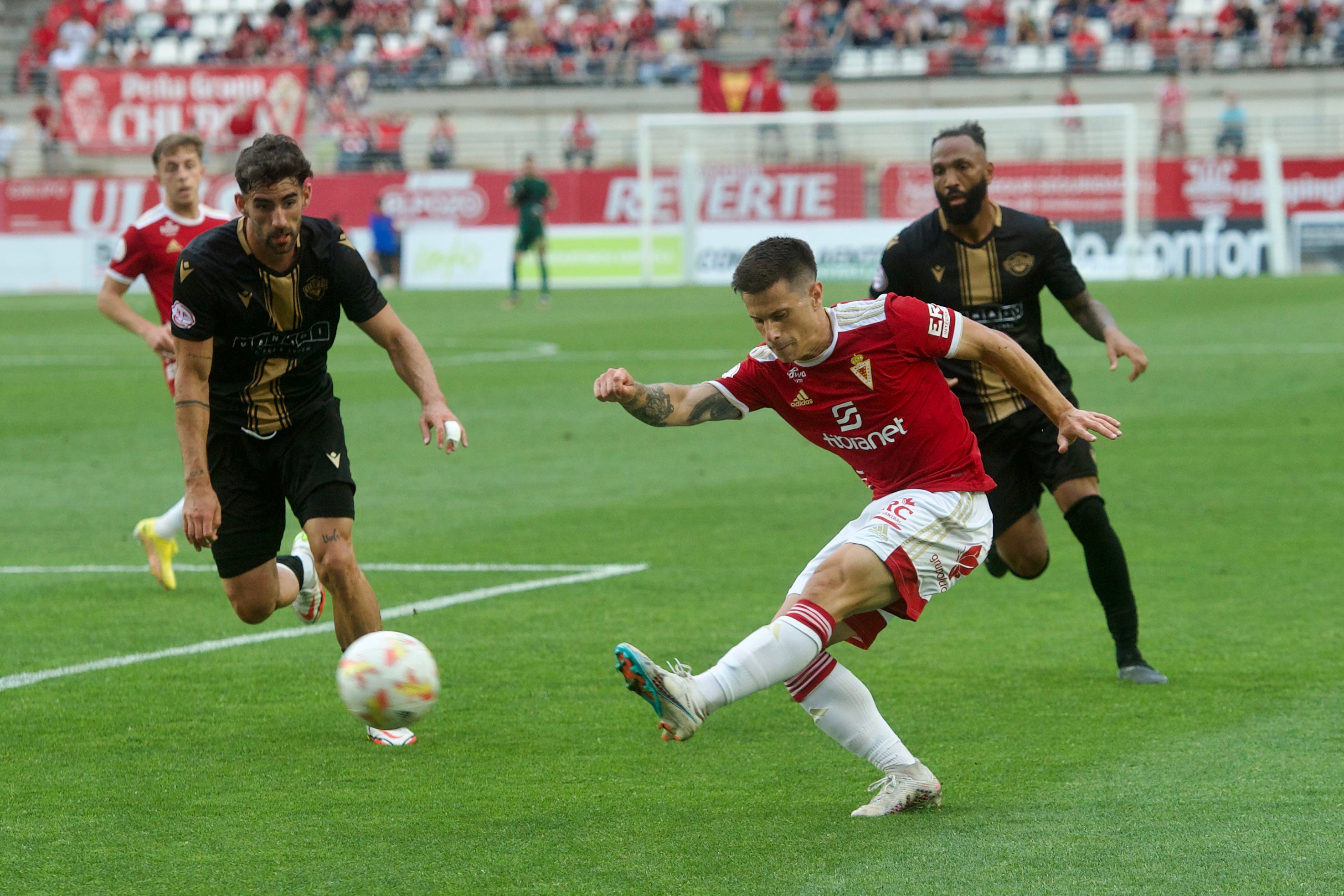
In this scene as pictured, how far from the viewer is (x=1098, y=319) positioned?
6.92m

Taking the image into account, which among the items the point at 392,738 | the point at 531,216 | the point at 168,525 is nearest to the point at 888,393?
the point at 392,738

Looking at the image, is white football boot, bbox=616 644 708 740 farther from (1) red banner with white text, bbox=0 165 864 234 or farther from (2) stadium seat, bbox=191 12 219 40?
(2) stadium seat, bbox=191 12 219 40

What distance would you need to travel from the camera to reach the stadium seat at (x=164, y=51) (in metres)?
43.4

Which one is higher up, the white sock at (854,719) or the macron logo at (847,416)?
the macron logo at (847,416)

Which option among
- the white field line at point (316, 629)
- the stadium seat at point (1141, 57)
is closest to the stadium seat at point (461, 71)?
the stadium seat at point (1141, 57)

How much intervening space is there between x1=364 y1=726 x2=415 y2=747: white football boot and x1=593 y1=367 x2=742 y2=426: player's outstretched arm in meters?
1.40

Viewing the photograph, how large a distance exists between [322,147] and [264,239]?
33.5 m

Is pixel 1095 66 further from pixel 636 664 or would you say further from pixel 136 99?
pixel 636 664

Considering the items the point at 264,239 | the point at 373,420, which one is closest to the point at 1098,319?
the point at 264,239

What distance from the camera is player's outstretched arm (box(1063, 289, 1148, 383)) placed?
6648 millimetres

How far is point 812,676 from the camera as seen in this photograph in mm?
4934

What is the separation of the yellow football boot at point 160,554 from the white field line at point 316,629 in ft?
3.33

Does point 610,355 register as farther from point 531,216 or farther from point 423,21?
point 423,21

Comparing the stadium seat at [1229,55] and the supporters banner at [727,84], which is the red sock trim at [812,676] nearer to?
the supporters banner at [727,84]
